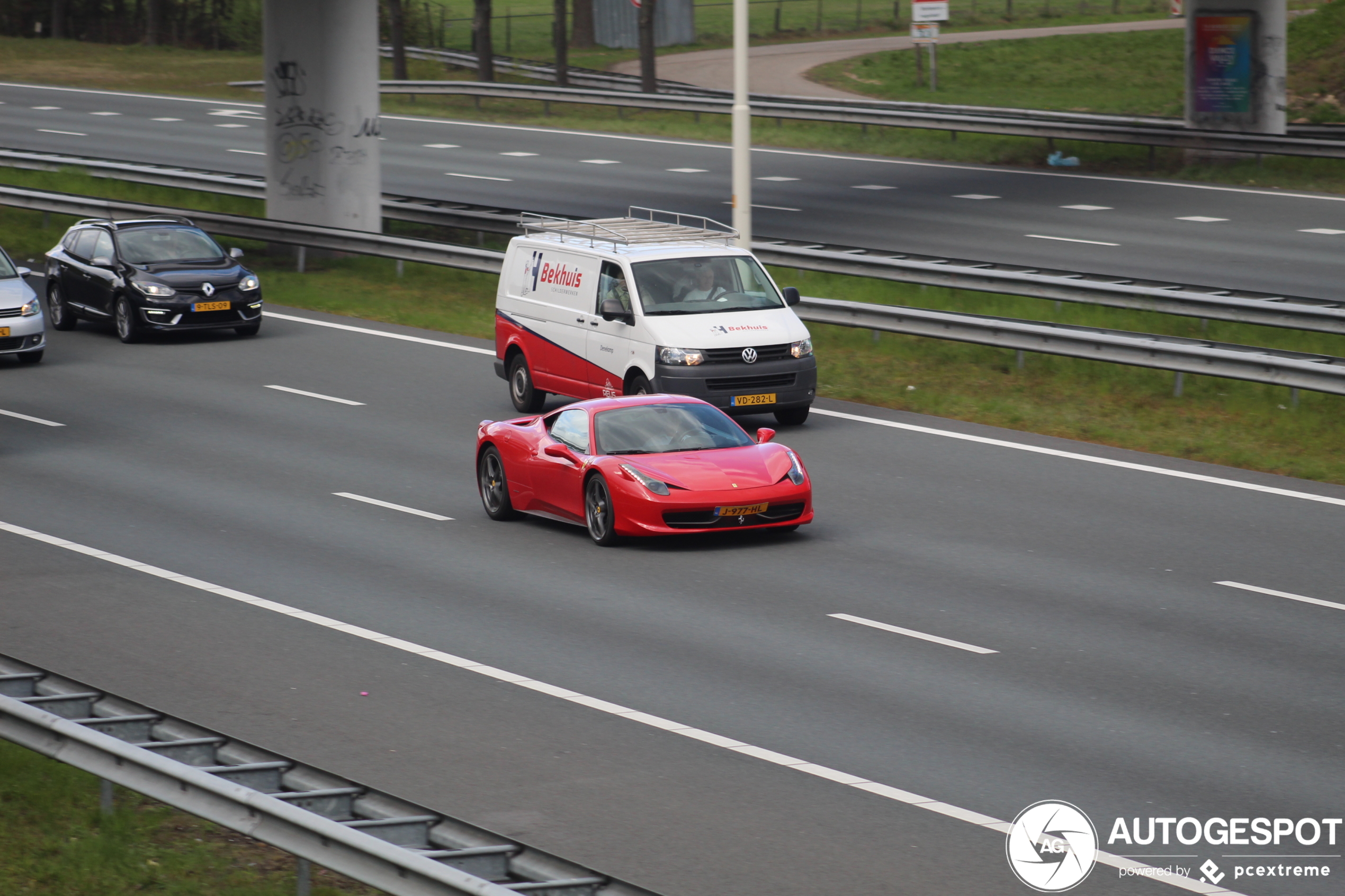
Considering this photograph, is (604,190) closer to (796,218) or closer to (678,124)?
(796,218)

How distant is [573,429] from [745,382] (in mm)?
4230

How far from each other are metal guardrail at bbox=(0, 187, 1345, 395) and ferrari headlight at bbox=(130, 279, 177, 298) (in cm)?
488

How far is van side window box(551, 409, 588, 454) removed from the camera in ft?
52.5

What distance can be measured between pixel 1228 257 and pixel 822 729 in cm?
2132

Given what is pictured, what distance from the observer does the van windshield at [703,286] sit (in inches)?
811

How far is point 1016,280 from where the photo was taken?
25141 mm

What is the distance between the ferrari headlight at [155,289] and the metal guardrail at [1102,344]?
8.81 meters

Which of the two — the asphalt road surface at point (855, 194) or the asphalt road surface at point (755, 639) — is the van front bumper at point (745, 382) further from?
the asphalt road surface at point (855, 194)

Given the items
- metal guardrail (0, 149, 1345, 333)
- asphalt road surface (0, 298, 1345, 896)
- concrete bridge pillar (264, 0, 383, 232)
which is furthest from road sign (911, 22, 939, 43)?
asphalt road surface (0, 298, 1345, 896)

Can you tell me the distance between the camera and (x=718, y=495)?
15102 mm

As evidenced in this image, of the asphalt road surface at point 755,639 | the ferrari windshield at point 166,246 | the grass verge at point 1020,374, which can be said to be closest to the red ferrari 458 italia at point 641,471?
the asphalt road surface at point 755,639

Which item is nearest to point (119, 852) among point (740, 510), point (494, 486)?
point (740, 510)

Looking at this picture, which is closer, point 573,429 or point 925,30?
point 573,429

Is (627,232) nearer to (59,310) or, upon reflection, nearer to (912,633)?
(59,310)
